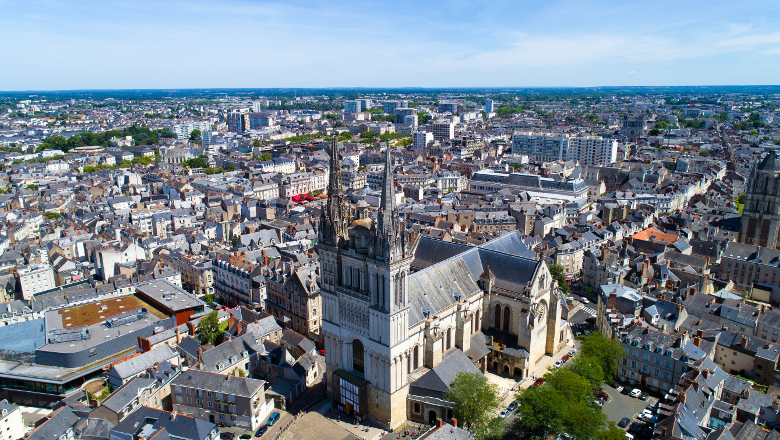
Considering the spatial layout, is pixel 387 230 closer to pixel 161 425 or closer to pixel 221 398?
pixel 221 398

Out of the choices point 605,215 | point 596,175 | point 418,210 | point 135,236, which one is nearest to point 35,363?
point 135,236

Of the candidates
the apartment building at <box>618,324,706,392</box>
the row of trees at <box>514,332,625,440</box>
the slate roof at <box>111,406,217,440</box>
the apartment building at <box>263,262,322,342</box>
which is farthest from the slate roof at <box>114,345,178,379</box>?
the apartment building at <box>618,324,706,392</box>

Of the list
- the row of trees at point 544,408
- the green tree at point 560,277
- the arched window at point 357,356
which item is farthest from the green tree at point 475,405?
the green tree at point 560,277

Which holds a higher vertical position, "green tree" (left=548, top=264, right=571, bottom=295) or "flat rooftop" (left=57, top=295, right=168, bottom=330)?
"green tree" (left=548, top=264, right=571, bottom=295)

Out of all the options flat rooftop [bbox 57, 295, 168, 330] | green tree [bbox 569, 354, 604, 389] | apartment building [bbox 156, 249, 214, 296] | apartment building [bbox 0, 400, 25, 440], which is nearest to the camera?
apartment building [bbox 0, 400, 25, 440]

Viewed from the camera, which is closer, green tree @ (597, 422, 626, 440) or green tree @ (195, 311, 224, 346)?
green tree @ (597, 422, 626, 440)

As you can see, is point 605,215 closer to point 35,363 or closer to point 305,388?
point 305,388

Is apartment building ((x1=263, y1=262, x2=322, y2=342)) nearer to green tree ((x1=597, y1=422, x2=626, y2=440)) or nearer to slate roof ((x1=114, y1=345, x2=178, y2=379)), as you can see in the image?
slate roof ((x1=114, y1=345, x2=178, y2=379))
